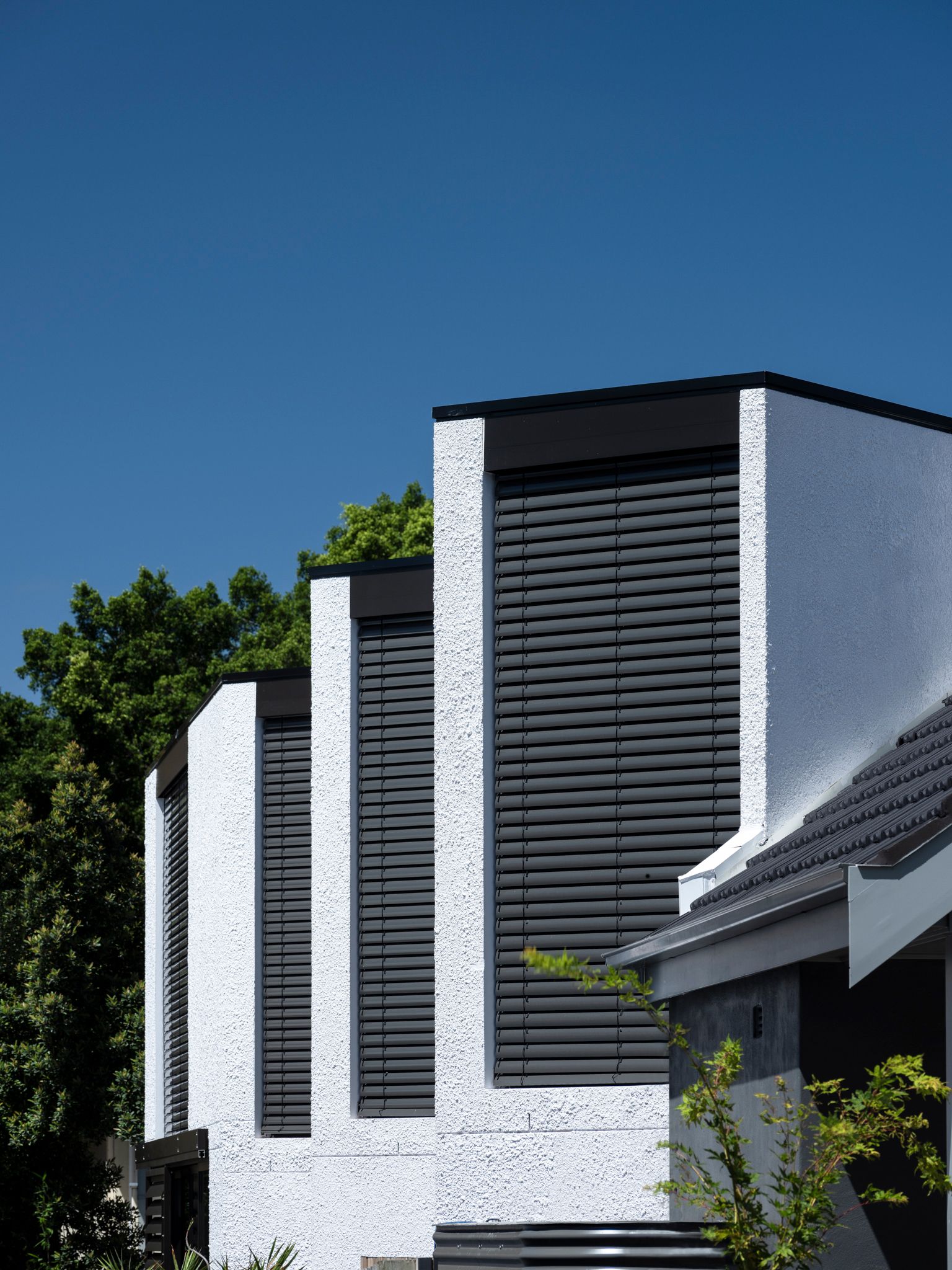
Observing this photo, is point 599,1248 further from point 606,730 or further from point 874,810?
point 606,730

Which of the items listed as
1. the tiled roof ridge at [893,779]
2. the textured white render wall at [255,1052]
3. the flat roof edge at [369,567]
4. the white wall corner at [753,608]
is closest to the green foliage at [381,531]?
the textured white render wall at [255,1052]

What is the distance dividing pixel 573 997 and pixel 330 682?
555 cm

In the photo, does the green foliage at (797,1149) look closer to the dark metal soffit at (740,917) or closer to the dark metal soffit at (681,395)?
the dark metal soffit at (740,917)

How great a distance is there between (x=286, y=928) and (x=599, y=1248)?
10921 millimetres

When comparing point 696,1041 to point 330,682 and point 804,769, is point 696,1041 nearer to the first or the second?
point 804,769

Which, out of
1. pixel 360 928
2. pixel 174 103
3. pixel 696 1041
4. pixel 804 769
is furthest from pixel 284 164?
pixel 696 1041

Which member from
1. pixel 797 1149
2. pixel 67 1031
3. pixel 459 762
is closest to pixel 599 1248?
pixel 797 1149

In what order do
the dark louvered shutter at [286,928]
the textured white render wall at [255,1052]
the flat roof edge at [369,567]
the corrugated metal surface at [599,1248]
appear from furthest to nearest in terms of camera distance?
1. the dark louvered shutter at [286,928]
2. the textured white render wall at [255,1052]
3. the flat roof edge at [369,567]
4. the corrugated metal surface at [599,1248]

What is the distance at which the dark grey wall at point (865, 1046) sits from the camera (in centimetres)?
727

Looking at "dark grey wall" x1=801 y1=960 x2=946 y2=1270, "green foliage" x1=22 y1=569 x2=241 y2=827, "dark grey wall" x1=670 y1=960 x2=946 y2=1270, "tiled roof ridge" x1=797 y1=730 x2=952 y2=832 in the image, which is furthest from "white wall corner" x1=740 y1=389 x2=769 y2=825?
"green foliage" x1=22 y1=569 x2=241 y2=827

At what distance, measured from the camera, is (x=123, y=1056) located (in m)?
29.0

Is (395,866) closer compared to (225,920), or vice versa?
(395,866)

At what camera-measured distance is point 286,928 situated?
17797mm

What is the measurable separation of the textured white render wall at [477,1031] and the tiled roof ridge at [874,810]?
1.76 metres
